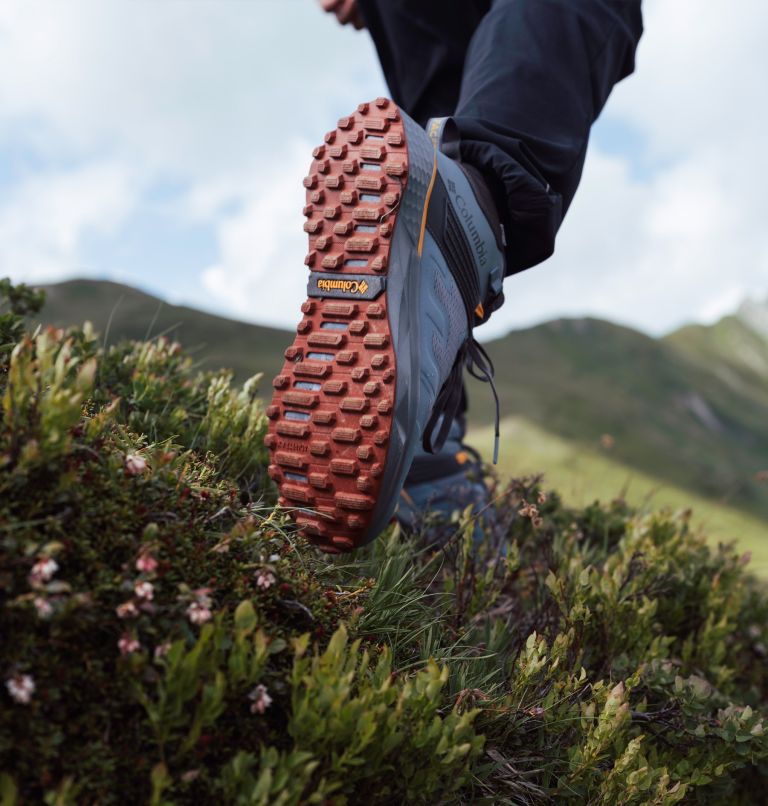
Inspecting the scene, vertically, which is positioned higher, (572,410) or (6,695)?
(572,410)

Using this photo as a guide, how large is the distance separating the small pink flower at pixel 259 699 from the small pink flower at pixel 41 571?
0.34 metres

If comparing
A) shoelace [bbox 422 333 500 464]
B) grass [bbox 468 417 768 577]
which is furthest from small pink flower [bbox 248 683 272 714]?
grass [bbox 468 417 768 577]

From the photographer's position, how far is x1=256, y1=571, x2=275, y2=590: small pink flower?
47.7 inches

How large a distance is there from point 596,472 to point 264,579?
5.64 meters

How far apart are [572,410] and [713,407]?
15.9 ft

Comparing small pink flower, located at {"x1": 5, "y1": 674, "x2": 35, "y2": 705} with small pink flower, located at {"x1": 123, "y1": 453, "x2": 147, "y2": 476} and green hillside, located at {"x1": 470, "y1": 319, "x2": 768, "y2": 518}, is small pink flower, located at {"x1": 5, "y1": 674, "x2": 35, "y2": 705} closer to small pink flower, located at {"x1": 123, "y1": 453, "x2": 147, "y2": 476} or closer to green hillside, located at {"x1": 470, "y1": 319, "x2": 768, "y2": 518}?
small pink flower, located at {"x1": 123, "y1": 453, "x2": 147, "y2": 476}

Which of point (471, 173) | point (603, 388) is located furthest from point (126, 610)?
point (603, 388)

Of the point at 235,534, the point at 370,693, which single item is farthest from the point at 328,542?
the point at 370,693

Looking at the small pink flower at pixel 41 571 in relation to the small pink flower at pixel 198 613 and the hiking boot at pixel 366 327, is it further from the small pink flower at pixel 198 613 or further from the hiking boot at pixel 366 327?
the hiking boot at pixel 366 327

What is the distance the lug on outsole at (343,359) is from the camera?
1618mm

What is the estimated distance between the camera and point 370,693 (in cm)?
107

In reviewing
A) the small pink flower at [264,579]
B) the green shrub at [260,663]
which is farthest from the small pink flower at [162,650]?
the small pink flower at [264,579]

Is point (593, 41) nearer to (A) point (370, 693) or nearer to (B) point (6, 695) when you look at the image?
(A) point (370, 693)

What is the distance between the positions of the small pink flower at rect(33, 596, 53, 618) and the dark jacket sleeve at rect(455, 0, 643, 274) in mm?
1688
